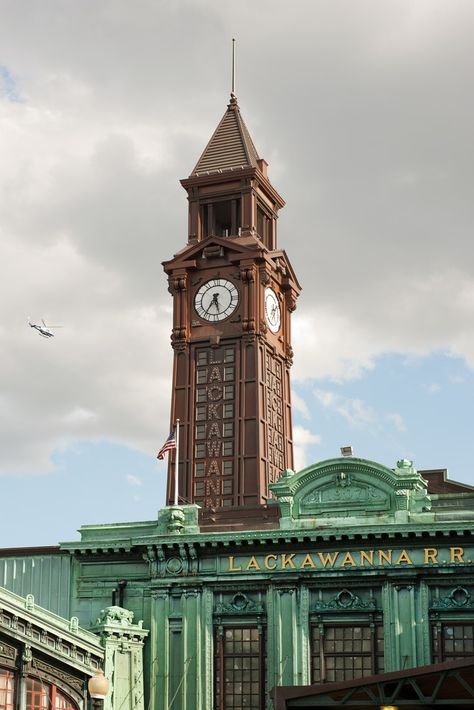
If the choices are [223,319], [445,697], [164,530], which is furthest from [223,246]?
[445,697]

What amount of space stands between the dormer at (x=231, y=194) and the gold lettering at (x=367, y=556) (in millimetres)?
46150

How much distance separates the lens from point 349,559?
64.6m

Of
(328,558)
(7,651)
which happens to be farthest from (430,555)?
(7,651)

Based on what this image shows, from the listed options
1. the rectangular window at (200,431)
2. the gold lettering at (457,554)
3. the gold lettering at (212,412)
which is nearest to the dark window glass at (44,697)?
the gold lettering at (457,554)

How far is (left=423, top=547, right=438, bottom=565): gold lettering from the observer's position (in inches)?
2490

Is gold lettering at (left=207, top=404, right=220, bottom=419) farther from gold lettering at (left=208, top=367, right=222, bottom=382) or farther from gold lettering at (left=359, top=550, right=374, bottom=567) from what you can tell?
gold lettering at (left=359, top=550, right=374, bottom=567)

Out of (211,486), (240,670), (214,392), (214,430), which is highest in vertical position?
(214,392)

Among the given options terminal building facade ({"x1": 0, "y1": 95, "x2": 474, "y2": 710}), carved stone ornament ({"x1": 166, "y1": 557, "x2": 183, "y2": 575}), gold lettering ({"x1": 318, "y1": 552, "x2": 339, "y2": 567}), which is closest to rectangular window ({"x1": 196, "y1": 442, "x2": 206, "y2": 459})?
terminal building facade ({"x1": 0, "y1": 95, "x2": 474, "y2": 710})

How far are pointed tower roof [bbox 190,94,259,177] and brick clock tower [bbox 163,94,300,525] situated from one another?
2.74 ft

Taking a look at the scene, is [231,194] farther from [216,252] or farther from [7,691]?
[7,691]

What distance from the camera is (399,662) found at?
62.1 m

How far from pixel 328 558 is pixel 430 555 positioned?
5240 mm

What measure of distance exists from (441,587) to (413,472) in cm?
598

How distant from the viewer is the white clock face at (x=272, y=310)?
10562cm
